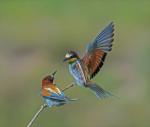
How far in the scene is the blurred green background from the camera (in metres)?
6.30

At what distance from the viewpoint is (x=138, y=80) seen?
22.6 feet

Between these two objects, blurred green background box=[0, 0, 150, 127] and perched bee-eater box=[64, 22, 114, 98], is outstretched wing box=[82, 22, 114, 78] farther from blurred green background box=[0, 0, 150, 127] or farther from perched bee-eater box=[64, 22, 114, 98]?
blurred green background box=[0, 0, 150, 127]

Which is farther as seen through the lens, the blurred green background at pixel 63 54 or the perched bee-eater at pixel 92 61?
the blurred green background at pixel 63 54

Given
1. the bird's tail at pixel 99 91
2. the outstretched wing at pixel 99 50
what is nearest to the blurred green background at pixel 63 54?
the outstretched wing at pixel 99 50

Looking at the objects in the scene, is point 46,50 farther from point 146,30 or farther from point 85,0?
point 85,0

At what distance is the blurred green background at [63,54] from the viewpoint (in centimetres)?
630

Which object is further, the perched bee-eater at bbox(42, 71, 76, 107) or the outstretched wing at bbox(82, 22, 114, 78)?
the outstretched wing at bbox(82, 22, 114, 78)

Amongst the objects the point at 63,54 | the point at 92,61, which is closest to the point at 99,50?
the point at 92,61

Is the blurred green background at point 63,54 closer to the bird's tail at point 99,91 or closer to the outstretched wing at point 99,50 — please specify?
the outstretched wing at point 99,50

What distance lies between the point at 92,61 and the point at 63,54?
4830 mm

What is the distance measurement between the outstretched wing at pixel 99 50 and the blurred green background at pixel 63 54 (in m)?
3.39

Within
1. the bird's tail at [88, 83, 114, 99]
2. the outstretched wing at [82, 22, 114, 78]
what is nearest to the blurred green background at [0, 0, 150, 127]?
the outstretched wing at [82, 22, 114, 78]

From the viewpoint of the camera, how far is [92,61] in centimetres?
236

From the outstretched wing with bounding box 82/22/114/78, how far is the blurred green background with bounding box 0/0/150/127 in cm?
339
